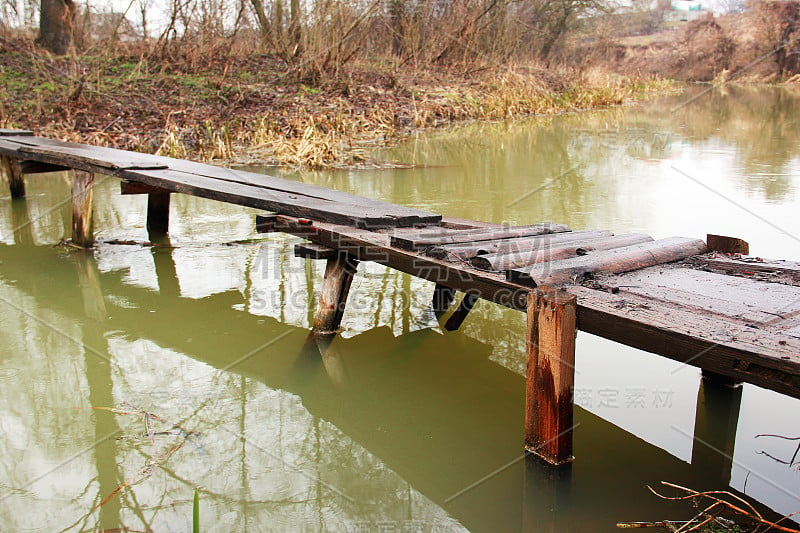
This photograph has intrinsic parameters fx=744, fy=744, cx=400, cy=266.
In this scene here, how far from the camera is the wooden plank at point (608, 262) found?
2.92m

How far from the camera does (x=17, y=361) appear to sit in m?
3.94

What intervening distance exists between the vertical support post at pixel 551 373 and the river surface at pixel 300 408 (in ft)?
0.36

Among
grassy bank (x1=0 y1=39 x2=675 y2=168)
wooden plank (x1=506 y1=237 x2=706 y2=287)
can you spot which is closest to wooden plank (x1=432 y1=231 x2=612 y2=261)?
wooden plank (x1=506 y1=237 x2=706 y2=287)

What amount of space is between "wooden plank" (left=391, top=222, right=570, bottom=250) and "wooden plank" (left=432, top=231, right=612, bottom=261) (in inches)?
2.3

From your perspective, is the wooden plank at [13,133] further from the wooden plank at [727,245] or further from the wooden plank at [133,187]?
the wooden plank at [727,245]

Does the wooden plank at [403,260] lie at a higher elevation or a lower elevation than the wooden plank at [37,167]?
lower

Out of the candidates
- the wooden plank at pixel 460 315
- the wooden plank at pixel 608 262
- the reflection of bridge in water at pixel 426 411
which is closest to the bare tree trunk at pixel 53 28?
the reflection of bridge in water at pixel 426 411

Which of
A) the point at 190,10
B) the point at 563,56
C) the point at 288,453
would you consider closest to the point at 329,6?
the point at 190,10

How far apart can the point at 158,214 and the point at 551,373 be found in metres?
4.66

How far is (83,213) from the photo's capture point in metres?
A: 6.00

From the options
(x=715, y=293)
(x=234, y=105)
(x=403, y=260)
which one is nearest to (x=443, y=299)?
(x=403, y=260)

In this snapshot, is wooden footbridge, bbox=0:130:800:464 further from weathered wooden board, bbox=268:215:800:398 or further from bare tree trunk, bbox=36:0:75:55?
bare tree trunk, bbox=36:0:75:55

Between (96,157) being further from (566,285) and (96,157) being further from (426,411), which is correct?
(566,285)

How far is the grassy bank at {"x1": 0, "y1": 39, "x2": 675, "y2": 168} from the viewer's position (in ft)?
35.3
